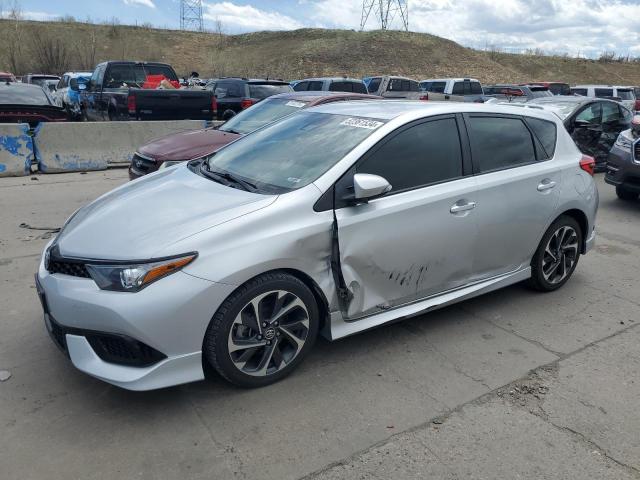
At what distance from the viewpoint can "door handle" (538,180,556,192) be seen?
455cm

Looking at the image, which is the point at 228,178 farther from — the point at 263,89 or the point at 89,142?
the point at 263,89

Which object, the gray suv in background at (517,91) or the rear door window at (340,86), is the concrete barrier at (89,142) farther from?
the gray suv in background at (517,91)

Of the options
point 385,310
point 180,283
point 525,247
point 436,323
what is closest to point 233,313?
point 180,283

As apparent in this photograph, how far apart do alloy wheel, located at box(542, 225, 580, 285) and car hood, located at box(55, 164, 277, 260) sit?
8.97ft

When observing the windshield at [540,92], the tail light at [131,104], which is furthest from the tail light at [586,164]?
the windshield at [540,92]

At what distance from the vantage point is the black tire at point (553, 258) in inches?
188

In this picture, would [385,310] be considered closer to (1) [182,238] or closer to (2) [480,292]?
(2) [480,292]

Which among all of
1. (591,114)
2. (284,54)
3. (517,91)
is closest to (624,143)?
(591,114)

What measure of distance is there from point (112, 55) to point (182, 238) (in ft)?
224

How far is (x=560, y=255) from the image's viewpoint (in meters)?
4.96

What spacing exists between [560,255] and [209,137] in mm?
4686

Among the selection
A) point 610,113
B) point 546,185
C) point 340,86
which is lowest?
point 546,185

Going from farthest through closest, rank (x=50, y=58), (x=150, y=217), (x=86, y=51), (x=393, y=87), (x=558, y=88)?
(x=86, y=51) < (x=50, y=58) < (x=558, y=88) < (x=393, y=87) < (x=150, y=217)

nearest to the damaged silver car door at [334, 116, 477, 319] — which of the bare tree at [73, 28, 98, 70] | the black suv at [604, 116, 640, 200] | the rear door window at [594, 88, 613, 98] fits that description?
the black suv at [604, 116, 640, 200]
